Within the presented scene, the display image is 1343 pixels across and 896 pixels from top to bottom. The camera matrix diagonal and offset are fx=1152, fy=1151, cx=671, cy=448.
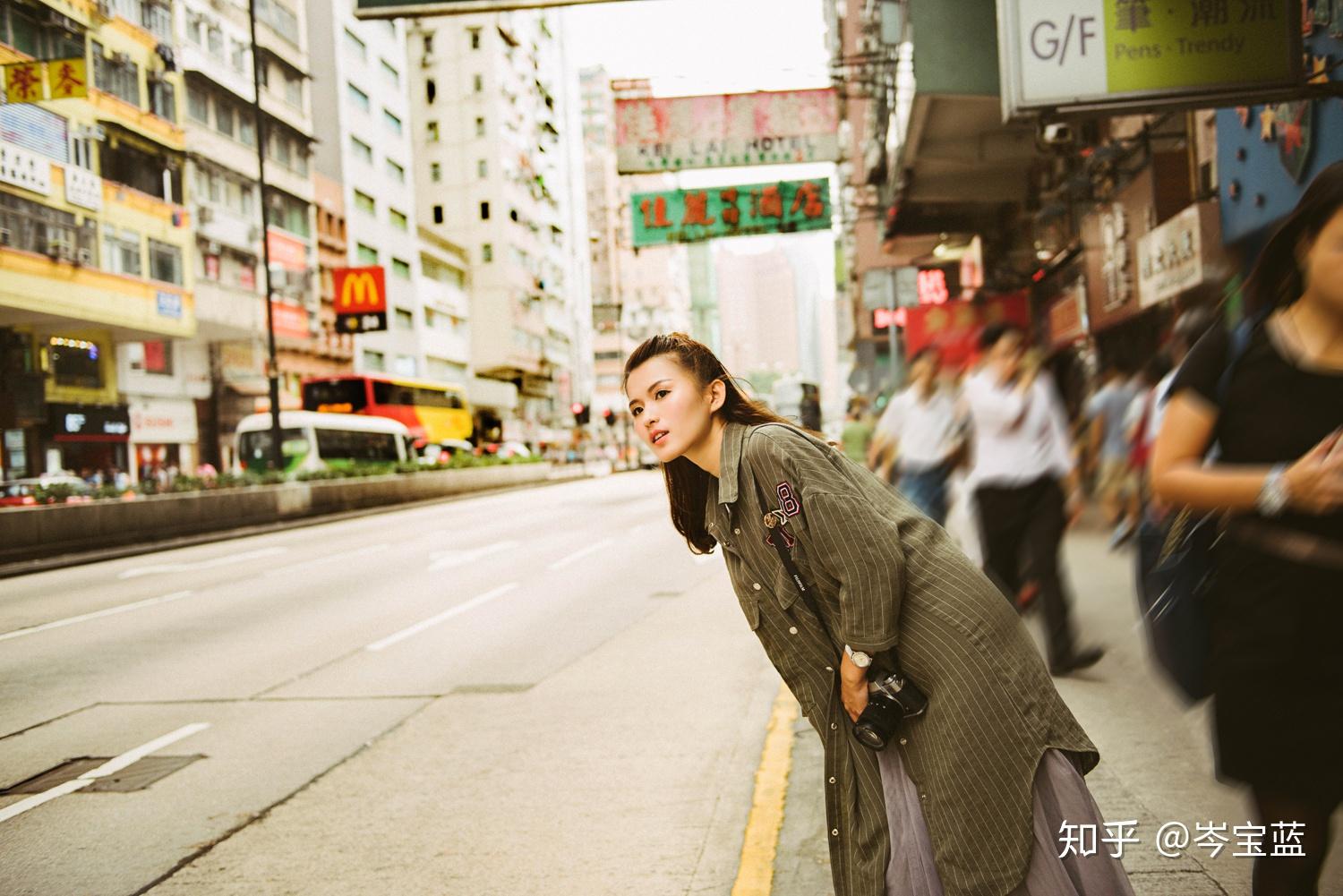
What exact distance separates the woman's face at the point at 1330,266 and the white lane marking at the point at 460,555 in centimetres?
1260

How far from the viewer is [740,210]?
19.9 m

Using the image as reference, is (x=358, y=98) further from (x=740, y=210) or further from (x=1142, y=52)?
(x=1142, y=52)

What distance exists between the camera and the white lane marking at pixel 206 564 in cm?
1475

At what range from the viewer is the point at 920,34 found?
43.6 ft

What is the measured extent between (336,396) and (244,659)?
33270 mm

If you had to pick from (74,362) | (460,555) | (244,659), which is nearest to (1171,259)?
(460,555)

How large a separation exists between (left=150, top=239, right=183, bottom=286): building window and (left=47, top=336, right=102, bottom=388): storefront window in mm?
2714

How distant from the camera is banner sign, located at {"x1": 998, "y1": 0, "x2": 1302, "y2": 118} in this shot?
22.8ft

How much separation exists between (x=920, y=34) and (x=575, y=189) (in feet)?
312

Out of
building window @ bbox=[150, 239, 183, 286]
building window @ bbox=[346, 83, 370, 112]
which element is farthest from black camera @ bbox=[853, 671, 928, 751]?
building window @ bbox=[346, 83, 370, 112]

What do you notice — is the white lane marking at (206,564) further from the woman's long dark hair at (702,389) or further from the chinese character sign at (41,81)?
the woman's long dark hair at (702,389)

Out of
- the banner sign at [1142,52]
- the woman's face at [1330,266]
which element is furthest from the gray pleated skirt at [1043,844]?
the banner sign at [1142,52]

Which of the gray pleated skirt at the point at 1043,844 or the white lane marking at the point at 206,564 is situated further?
the white lane marking at the point at 206,564

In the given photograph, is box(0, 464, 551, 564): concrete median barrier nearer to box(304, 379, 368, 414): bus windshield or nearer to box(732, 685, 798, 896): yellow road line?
box(304, 379, 368, 414): bus windshield
